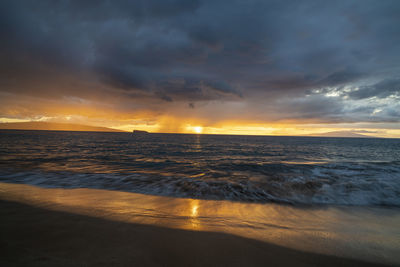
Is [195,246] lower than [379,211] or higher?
higher

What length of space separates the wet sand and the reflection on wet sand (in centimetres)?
38

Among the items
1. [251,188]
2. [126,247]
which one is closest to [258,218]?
[251,188]

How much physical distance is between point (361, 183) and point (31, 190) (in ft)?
57.1

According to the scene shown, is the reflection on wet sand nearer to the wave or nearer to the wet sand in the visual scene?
the wet sand

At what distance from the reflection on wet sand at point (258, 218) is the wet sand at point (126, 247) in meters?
0.38

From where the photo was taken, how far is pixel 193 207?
6309mm

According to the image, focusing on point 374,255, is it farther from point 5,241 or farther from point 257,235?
point 5,241

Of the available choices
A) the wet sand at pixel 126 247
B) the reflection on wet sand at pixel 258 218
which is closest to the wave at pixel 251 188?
the reflection on wet sand at pixel 258 218

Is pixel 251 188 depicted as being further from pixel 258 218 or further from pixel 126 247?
pixel 126 247

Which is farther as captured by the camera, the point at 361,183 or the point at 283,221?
the point at 361,183

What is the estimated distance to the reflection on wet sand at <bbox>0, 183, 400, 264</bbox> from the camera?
3.97 m

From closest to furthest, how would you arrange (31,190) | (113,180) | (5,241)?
(5,241)
(31,190)
(113,180)

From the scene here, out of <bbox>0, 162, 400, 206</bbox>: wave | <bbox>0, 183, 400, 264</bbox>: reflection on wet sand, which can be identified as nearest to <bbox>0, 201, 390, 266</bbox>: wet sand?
<bbox>0, 183, 400, 264</bbox>: reflection on wet sand

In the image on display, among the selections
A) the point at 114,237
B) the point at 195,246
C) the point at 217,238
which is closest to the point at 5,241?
the point at 114,237
